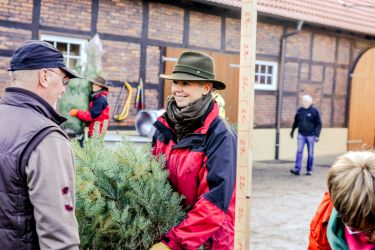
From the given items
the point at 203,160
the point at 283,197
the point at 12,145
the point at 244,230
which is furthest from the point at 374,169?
the point at 283,197

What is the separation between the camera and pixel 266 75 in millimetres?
13922

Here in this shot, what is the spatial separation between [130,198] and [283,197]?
6748mm

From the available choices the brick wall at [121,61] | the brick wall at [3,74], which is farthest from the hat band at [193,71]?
the brick wall at [121,61]

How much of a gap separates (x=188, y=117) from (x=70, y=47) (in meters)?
7.99

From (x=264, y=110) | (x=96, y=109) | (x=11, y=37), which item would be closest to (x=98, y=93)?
(x=96, y=109)

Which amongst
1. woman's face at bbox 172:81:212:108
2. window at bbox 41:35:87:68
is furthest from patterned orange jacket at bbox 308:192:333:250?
window at bbox 41:35:87:68

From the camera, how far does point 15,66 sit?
2043 millimetres

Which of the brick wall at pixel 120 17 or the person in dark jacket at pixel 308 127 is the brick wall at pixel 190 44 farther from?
the person in dark jacket at pixel 308 127

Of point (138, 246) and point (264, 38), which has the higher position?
point (264, 38)

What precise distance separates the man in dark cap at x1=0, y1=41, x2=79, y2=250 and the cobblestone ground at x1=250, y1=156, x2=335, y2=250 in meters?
4.21

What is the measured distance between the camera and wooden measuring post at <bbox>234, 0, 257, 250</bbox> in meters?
2.23

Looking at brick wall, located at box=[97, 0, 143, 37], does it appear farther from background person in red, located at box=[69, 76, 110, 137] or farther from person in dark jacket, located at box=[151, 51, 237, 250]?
person in dark jacket, located at box=[151, 51, 237, 250]

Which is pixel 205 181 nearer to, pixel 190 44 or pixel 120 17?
pixel 120 17

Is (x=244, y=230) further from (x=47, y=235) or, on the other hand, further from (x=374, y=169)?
(x=47, y=235)
